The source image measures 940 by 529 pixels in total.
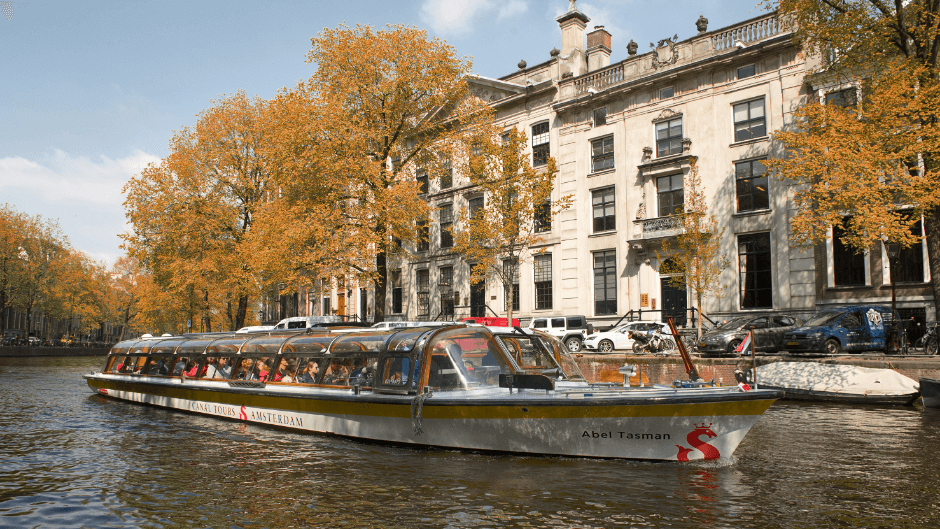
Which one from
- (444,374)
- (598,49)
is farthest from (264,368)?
(598,49)

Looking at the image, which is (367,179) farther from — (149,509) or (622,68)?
(149,509)

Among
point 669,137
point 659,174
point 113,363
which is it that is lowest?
point 113,363

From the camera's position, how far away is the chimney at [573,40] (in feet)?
124

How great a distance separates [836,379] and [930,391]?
2.01 meters

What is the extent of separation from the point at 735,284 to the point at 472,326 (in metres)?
21.5

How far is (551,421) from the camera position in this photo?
10.0 metres

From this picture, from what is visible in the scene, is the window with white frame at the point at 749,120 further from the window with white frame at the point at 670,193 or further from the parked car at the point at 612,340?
the parked car at the point at 612,340

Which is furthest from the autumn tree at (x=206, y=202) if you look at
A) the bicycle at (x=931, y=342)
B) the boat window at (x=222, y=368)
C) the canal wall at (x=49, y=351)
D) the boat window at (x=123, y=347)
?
the bicycle at (x=931, y=342)

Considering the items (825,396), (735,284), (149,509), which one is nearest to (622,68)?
(735,284)

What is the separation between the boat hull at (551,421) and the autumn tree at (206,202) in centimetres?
2492

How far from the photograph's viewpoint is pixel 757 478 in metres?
9.16

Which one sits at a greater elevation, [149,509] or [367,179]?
[367,179]

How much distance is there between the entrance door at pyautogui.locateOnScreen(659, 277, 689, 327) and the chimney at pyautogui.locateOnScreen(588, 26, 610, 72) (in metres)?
12.7

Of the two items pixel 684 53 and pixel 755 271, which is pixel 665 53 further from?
pixel 755 271
